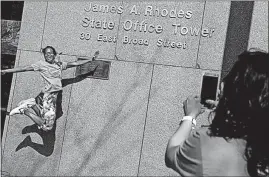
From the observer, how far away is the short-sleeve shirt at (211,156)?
236 cm

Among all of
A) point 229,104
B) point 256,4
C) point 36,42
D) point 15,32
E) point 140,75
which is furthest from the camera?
point 15,32

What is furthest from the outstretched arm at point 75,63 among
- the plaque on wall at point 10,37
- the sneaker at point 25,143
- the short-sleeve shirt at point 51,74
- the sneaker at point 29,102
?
the plaque on wall at point 10,37

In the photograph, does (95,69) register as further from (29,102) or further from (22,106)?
(22,106)

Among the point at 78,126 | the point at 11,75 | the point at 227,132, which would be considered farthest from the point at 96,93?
the point at 227,132

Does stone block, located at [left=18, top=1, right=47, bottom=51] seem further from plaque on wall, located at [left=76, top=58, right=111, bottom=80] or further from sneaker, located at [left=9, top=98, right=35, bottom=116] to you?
sneaker, located at [left=9, top=98, right=35, bottom=116]

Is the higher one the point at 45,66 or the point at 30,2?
the point at 30,2

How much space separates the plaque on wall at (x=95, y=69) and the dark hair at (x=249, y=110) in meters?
6.81

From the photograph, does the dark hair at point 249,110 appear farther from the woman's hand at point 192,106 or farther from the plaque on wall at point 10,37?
the plaque on wall at point 10,37

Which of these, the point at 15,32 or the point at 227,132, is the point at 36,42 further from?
the point at 227,132

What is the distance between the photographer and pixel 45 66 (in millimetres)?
9078

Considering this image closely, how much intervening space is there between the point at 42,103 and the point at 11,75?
1.65 metres

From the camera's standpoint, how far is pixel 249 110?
2346 millimetres

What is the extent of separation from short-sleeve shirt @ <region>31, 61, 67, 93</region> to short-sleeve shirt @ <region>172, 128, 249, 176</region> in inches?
266

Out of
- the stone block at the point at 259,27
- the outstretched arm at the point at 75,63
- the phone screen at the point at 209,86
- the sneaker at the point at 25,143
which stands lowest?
the sneaker at the point at 25,143
